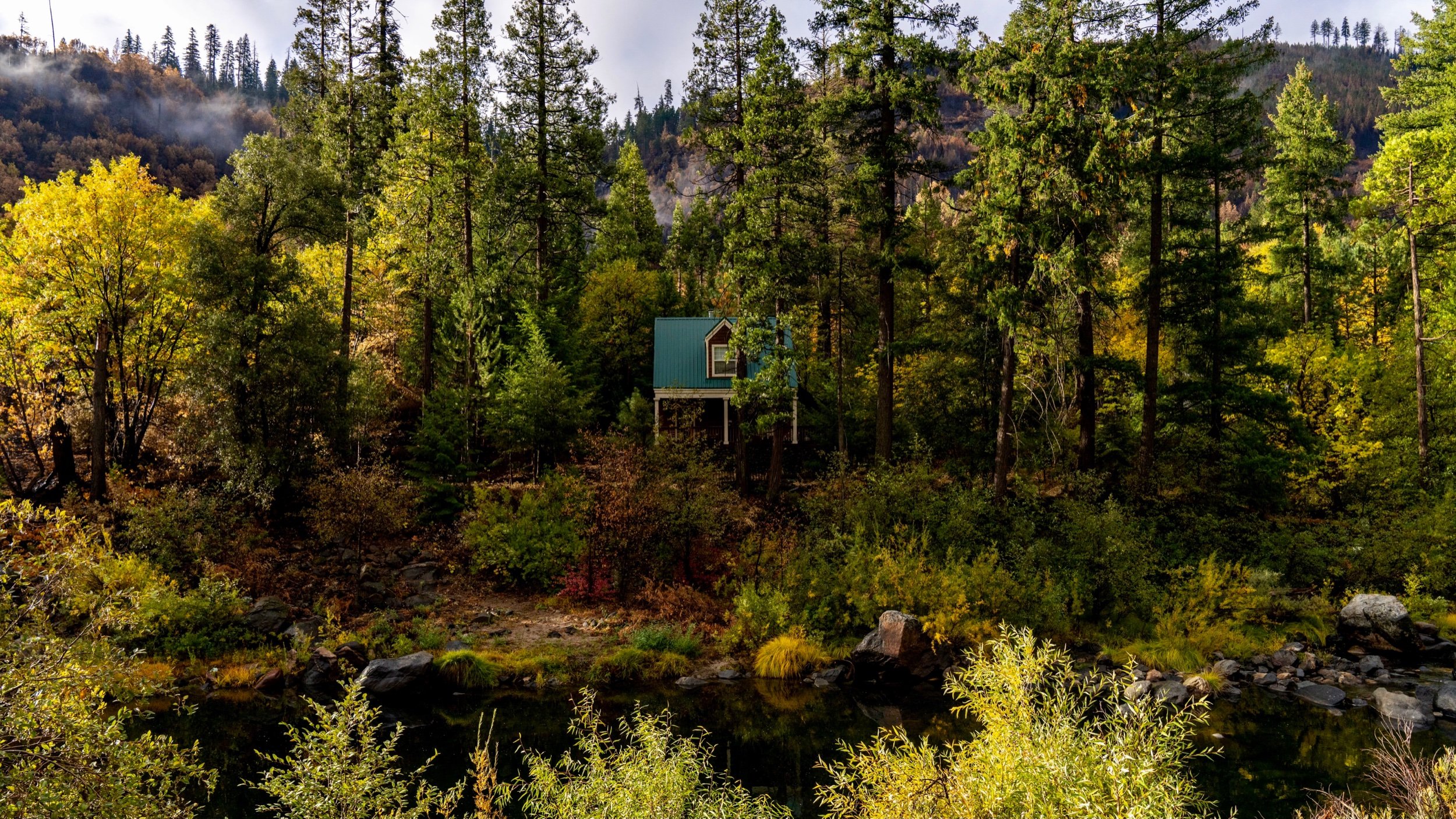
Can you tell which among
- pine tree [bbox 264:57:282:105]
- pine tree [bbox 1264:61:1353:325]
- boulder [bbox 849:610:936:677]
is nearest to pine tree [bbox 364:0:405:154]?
boulder [bbox 849:610:936:677]

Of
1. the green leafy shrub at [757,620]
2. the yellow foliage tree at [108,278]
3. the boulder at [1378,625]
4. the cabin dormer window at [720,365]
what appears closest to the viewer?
the boulder at [1378,625]

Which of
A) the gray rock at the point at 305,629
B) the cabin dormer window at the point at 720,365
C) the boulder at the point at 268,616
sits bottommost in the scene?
the gray rock at the point at 305,629

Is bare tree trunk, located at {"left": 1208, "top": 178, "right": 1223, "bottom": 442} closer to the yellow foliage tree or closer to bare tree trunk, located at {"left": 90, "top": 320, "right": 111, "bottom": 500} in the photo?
the yellow foliage tree

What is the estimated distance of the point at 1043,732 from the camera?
679 cm

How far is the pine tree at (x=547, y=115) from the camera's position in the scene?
110 feet

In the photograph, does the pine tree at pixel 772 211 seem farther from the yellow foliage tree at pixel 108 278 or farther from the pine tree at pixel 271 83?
the pine tree at pixel 271 83

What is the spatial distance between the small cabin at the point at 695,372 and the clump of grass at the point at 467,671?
51.6 feet

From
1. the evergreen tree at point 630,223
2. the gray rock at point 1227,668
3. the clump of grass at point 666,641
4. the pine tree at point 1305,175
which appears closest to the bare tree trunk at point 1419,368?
the gray rock at point 1227,668

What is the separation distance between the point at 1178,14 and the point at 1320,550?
15964 millimetres

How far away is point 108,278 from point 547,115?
1840cm

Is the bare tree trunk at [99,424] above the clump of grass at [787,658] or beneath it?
above

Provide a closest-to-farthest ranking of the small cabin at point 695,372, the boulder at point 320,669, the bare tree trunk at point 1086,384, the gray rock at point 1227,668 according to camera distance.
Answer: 1. the boulder at point 320,669
2. the gray rock at point 1227,668
3. the bare tree trunk at point 1086,384
4. the small cabin at point 695,372

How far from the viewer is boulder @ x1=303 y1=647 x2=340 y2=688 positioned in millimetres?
16547

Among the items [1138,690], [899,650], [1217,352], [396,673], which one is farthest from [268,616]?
[1217,352]
